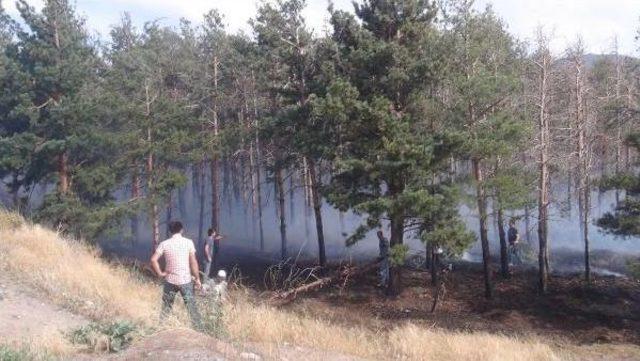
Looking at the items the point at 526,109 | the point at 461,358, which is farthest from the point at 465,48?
the point at 461,358

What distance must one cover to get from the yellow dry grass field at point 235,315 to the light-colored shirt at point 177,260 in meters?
0.61

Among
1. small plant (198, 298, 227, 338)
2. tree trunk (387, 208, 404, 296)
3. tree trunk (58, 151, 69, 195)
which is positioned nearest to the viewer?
small plant (198, 298, 227, 338)

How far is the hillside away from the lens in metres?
7.14

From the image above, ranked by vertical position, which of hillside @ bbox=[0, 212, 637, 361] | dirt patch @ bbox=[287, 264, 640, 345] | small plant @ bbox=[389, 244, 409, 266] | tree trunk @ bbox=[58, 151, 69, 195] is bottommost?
dirt patch @ bbox=[287, 264, 640, 345]

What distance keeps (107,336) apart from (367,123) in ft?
51.3

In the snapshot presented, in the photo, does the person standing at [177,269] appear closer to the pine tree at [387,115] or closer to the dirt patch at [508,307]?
the dirt patch at [508,307]

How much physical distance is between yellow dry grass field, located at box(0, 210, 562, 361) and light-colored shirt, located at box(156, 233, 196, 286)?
61cm

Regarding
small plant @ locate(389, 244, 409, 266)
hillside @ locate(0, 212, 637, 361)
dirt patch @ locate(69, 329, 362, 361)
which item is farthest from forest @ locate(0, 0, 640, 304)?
dirt patch @ locate(69, 329, 362, 361)

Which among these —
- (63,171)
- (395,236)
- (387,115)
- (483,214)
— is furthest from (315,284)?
(63,171)

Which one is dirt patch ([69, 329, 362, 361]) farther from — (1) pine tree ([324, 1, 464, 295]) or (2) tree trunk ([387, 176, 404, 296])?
(2) tree trunk ([387, 176, 404, 296])

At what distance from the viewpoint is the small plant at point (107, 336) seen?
7176 mm

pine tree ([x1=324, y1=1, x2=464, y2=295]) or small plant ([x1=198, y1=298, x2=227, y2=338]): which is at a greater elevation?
pine tree ([x1=324, y1=1, x2=464, y2=295])

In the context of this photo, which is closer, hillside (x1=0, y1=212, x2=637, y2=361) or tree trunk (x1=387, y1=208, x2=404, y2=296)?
hillside (x1=0, y1=212, x2=637, y2=361)

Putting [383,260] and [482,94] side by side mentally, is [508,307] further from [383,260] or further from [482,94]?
[482,94]
